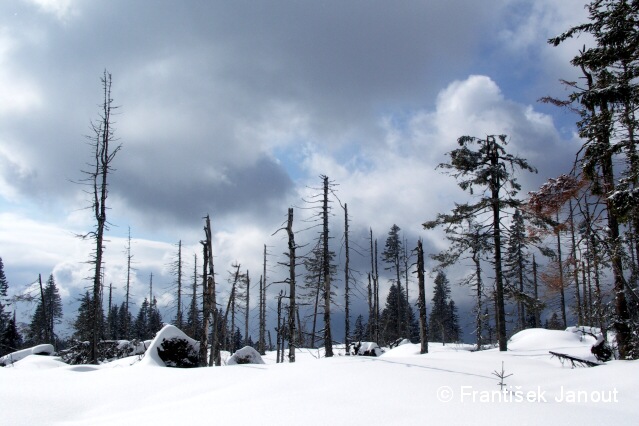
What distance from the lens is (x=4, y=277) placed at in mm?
43719

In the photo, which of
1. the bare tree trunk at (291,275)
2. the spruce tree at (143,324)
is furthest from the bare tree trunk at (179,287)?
the bare tree trunk at (291,275)

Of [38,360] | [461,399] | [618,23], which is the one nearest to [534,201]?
A: [618,23]

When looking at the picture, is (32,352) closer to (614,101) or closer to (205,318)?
(205,318)

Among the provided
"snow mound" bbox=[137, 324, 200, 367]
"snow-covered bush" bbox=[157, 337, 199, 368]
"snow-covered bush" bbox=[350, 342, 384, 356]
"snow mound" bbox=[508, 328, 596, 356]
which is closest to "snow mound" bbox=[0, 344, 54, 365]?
A: "snow mound" bbox=[137, 324, 200, 367]

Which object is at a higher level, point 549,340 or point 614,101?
point 614,101

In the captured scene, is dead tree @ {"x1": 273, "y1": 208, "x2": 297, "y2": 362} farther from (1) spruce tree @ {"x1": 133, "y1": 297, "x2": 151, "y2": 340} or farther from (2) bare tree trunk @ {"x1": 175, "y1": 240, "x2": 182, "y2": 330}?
(1) spruce tree @ {"x1": 133, "y1": 297, "x2": 151, "y2": 340}

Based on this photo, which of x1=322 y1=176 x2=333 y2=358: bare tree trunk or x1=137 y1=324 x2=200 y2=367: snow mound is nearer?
x1=137 y1=324 x2=200 y2=367: snow mound

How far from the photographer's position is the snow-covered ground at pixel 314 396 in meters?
4.96

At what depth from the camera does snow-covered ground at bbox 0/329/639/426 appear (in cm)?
496

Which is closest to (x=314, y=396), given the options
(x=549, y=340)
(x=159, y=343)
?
(x=159, y=343)

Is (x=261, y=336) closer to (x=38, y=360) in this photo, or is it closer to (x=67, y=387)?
(x=38, y=360)

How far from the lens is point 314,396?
587cm

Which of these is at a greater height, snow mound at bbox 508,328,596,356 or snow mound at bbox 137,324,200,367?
snow mound at bbox 137,324,200,367

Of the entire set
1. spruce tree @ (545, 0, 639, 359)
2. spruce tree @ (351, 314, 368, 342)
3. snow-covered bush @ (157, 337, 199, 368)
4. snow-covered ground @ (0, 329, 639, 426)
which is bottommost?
spruce tree @ (351, 314, 368, 342)
